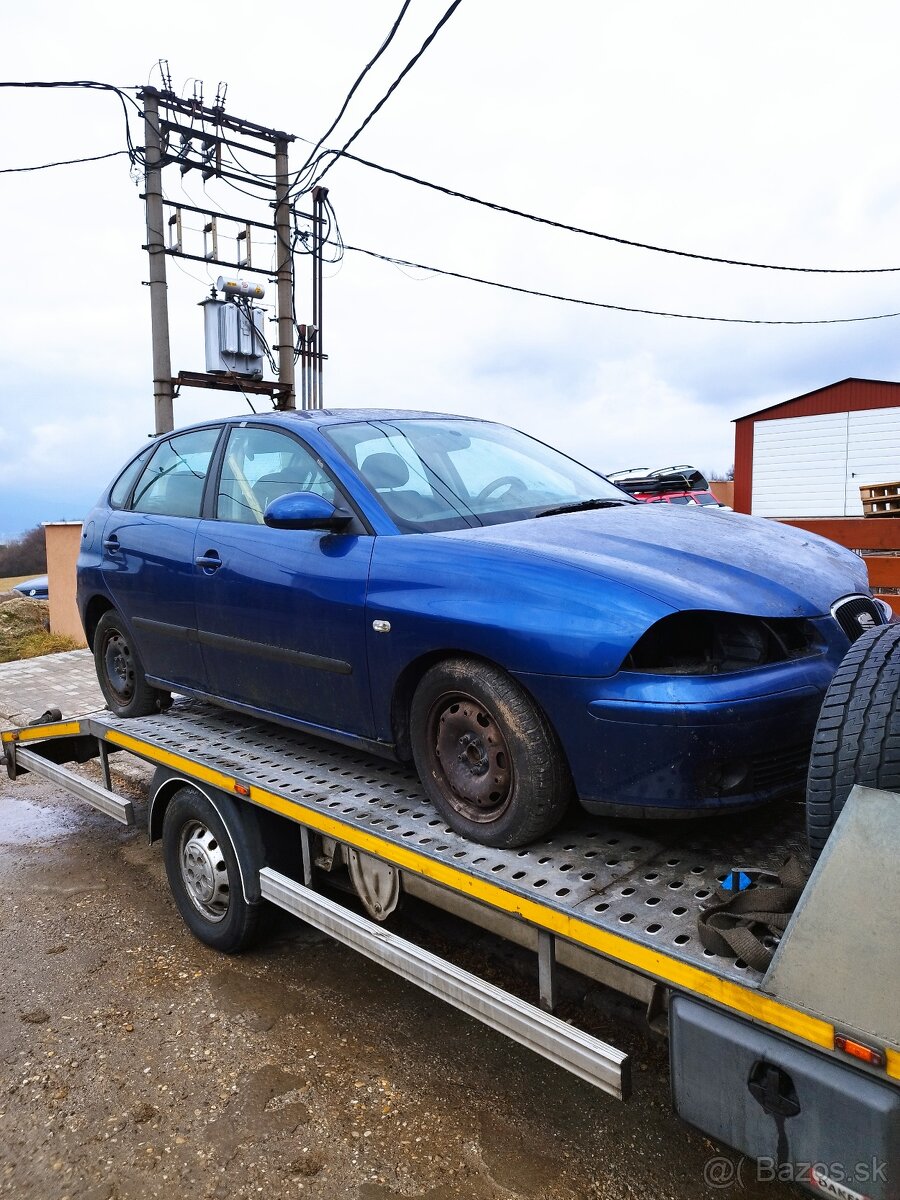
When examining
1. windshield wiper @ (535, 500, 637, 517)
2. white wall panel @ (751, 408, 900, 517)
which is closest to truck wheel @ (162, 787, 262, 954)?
windshield wiper @ (535, 500, 637, 517)

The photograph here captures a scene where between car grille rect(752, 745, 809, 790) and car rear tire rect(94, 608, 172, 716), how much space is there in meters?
3.14

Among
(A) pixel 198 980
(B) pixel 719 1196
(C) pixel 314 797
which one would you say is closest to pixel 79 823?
(A) pixel 198 980

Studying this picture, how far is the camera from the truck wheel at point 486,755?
2.42 metres

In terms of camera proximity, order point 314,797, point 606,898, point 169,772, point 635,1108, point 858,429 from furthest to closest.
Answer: point 858,429, point 169,772, point 314,797, point 635,1108, point 606,898

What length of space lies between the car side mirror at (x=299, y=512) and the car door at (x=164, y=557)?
2.97 feet

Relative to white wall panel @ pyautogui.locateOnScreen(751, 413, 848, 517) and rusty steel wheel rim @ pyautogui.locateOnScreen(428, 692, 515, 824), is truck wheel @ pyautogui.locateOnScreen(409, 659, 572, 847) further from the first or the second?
white wall panel @ pyautogui.locateOnScreen(751, 413, 848, 517)

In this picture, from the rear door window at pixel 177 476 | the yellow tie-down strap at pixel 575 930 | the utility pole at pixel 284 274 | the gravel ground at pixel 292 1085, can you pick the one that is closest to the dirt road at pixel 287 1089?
the gravel ground at pixel 292 1085

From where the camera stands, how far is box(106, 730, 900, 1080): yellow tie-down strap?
169cm

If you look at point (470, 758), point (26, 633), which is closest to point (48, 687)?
point (26, 633)

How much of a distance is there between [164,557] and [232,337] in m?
8.87

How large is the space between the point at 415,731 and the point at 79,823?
3.55 meters

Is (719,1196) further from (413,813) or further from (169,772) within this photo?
(169,772)

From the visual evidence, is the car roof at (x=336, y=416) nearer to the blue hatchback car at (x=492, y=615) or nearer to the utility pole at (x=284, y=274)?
the blue hatchback car at (x=492, y=615)

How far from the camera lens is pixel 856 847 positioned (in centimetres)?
169
